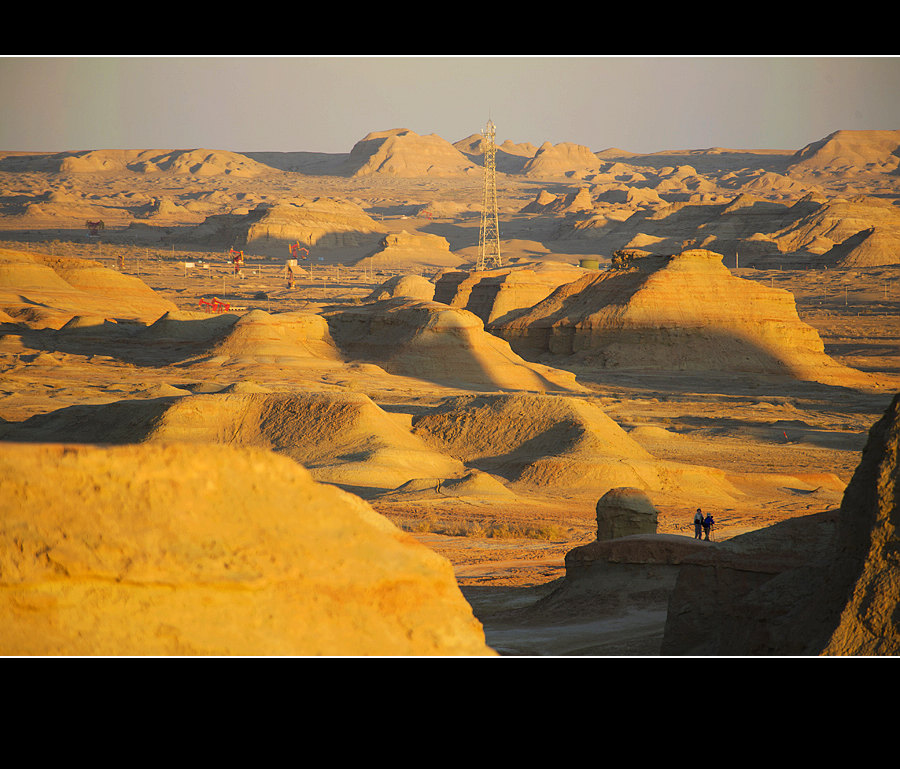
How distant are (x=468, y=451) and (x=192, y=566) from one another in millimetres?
22023

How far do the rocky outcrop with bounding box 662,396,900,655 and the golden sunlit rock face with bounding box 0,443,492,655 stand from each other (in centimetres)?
364

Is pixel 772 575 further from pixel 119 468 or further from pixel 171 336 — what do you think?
pixel 171 336

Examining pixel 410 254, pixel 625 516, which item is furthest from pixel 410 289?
pixel 625 516

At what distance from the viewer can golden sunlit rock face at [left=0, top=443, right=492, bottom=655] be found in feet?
19.9

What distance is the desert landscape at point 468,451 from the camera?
6301mm

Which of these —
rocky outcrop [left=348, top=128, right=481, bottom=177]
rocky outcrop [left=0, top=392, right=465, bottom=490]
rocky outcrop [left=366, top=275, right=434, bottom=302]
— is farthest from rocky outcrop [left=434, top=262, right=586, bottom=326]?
rocky outcrop [left=348, top=128, right=481, bottom=177]

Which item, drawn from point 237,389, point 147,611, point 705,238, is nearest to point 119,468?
point 147,611

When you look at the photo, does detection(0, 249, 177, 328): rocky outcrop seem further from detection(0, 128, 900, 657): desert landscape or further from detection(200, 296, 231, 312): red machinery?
detection(200, 296, 231, 312): red machinery

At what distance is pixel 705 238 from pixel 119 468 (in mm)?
82465

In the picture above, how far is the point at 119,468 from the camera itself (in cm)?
648

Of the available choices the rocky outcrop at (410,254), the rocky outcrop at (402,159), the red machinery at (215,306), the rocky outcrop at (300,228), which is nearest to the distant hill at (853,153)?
the rocky outcrop at (410,254)

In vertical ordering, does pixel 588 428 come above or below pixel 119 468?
below

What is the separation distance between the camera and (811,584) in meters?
9.86

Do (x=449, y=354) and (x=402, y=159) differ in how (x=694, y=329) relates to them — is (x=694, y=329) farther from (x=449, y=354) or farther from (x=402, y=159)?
(x=402, y=159)
